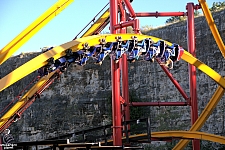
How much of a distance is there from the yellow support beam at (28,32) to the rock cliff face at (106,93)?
Result: 8.14 meters

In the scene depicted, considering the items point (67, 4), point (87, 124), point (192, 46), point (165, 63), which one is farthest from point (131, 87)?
point (67, 4)

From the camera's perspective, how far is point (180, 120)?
19.0 meters

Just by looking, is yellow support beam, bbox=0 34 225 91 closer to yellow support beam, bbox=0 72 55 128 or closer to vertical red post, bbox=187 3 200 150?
vertical red post, bbox=187 3 200 150

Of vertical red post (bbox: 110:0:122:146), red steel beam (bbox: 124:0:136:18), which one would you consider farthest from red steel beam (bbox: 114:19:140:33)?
red steel beam (bbox: 124:0:136:18)

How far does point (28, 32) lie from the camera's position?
37.6ft

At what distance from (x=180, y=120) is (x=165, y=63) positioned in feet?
19.0

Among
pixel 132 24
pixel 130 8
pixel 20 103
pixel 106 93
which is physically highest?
pixel 130 8

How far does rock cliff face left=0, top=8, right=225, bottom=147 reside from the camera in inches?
740

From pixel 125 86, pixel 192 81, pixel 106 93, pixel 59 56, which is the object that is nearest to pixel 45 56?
pixel 59 56

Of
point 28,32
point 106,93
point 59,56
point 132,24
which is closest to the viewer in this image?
point 59,56

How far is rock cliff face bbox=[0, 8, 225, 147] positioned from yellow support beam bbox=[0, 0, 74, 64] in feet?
26.7

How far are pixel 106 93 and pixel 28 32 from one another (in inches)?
402

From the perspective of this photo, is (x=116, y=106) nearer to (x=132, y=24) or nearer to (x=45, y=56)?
(x=132, y=24)

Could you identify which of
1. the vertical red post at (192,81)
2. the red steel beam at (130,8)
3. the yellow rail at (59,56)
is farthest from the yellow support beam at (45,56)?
the red steel beam at (130,8)
